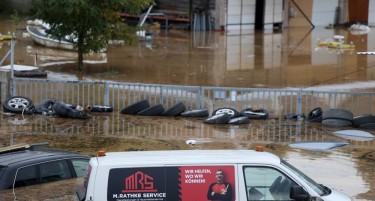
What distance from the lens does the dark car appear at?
33.7 ft

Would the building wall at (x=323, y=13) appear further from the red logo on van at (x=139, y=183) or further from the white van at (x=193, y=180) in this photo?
the red logo on van at (x=139, y=183)

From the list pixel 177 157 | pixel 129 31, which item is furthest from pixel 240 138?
pixel 129 31

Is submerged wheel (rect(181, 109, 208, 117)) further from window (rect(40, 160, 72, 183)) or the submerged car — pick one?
window (rect(40, 160, 72, 183))

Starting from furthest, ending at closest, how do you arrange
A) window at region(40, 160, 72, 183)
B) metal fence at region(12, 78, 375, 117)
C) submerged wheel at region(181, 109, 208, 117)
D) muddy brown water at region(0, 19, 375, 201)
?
metal fence at region(12, 78, 375, 117), submerged wheel at region(181, 109, 208, 117), muddy brown water at region(0, 19, 375, 201), window at region(40, 160, 72, 183)

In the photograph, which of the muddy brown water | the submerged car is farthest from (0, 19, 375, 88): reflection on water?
the submerged car

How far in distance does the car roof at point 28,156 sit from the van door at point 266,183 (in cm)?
330

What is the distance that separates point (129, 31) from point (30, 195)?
19.2 metres

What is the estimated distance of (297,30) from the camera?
51062mm

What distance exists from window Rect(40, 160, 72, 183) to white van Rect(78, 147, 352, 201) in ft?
6.78

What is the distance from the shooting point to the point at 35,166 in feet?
34.6

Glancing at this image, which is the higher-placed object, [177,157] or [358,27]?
[358,27]

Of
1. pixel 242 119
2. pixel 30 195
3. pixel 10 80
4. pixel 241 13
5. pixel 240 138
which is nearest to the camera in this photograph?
pixel 30 195

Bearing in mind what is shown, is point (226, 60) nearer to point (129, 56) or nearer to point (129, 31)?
point (129, 56)

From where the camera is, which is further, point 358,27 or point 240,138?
point 358,27
